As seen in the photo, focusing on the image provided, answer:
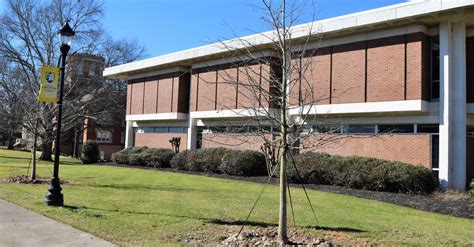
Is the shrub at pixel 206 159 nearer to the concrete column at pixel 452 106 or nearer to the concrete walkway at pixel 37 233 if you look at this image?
the concrete column at pixel 452 106

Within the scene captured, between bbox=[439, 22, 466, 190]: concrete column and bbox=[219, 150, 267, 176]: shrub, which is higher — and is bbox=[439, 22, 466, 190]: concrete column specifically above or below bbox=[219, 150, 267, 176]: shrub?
above

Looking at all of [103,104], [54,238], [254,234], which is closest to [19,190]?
[54,238]

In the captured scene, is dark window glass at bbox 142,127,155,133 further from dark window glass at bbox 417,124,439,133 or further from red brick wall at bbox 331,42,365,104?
dark window glass at bbox 417,124,439,133

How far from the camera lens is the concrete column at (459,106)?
17969mm

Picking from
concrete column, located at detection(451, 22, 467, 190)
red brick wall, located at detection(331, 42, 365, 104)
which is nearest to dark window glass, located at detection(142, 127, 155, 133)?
red brick wall, located at detection(331, 42, 365, 104)

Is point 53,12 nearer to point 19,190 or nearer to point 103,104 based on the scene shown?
point 103,104

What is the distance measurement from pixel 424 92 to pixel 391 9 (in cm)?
361

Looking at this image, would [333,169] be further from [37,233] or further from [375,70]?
[37,233]

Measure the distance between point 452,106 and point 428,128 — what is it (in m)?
1.28

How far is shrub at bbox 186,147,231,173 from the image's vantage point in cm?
2431

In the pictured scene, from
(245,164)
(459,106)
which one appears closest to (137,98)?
(245,164)

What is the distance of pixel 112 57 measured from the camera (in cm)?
4694

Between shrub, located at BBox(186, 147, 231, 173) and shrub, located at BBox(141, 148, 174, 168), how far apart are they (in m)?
3.23

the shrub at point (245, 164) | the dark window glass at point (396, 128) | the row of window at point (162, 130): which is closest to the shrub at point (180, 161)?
the shrub at point (245, 164)
